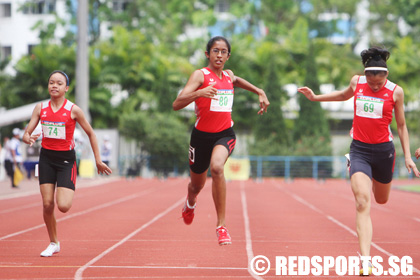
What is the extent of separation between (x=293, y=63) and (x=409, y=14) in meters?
11.7

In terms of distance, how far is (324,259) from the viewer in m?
7.80

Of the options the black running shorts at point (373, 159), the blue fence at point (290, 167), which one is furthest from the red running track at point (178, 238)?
the blue fence at point (290, 167)

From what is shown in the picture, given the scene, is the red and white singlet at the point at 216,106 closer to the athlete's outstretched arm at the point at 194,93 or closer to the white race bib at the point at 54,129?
the athlete's outstretched arm at the point at 194,93

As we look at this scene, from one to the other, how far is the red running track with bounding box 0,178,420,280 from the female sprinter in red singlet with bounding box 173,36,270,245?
87 centimetres

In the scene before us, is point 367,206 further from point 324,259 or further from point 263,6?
point 263,6

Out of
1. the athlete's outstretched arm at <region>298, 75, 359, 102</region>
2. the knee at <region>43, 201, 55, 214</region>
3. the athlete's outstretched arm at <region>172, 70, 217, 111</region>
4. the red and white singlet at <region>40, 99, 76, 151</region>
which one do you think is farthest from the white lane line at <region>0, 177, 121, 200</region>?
the athlete's outstretched arm at <region>298, 75, 359, 102</region>

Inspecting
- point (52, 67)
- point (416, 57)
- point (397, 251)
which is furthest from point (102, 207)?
point (416, 57)

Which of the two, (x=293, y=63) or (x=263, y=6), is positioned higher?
(x=263, y=6)

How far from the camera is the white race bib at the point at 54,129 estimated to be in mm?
7711

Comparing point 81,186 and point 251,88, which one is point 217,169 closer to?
point 251,88

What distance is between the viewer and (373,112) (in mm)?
6914

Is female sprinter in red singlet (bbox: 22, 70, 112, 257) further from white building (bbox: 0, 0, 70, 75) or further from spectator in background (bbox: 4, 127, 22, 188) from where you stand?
white building (bbox: 0, 0, 70, 75)

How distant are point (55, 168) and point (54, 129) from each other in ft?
1.46

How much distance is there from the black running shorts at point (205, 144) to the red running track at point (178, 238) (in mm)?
1066
